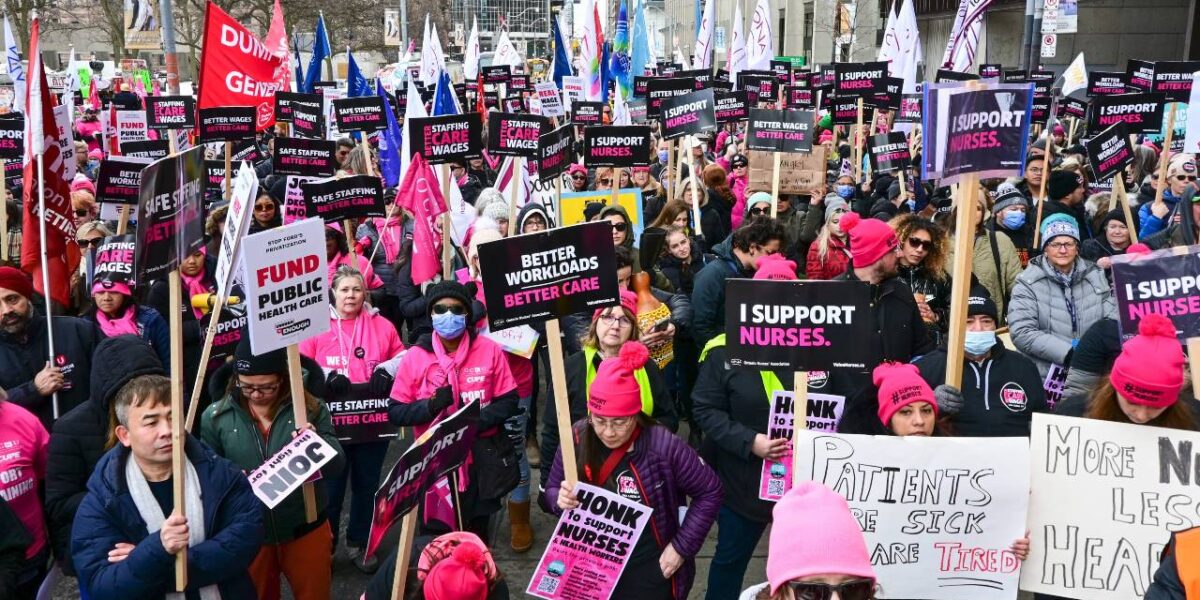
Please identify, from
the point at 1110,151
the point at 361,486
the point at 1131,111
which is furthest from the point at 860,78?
the point at 361,486

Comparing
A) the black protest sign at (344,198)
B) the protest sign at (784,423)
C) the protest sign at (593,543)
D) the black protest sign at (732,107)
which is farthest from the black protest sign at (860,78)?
the protest sign at (593,543)

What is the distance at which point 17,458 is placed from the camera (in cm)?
412

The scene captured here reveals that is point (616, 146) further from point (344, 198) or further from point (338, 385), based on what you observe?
point (338, 385)

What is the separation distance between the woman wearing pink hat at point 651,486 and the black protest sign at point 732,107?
371 inches

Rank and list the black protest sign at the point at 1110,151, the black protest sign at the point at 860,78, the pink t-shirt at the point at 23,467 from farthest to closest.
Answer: the black protest sign at the point at 860,78
the black protest sign at the point at 1110,151
the pink t-shirt at the point at 23,467

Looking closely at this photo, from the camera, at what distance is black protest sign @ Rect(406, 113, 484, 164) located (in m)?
8.60

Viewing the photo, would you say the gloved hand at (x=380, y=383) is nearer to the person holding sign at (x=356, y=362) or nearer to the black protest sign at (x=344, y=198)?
the person holding sign at (x=356, y=362)

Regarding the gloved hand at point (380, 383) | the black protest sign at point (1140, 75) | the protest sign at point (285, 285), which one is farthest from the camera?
the black protest sign at point (1140, 75)

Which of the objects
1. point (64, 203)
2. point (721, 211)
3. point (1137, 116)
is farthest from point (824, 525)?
point (1137, 116)

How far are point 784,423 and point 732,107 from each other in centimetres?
916

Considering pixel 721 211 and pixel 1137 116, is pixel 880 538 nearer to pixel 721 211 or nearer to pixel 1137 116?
pixel 721 211

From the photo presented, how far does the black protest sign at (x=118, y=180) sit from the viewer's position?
27.0 ft

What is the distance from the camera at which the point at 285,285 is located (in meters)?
4.57

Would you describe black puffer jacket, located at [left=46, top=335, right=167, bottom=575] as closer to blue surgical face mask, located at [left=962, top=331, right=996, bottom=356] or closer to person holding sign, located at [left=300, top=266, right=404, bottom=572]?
person holding sign, located at [left=300, top=266, right=404, bottom=572]
